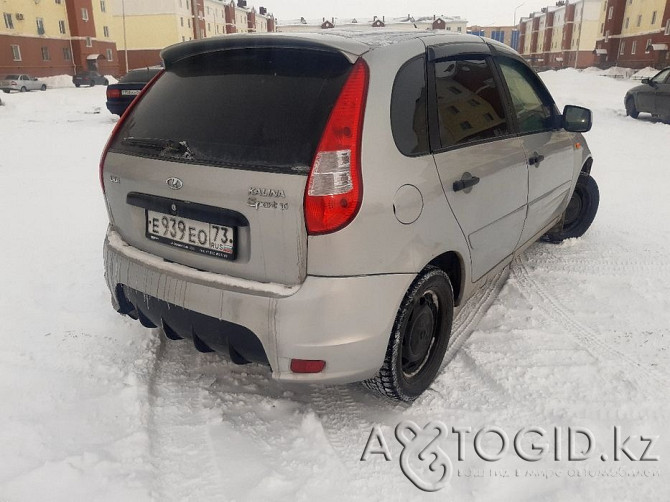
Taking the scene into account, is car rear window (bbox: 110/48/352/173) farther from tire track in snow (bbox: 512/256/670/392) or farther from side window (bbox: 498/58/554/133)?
tire track in snow (bbox: 512/256/670/392)

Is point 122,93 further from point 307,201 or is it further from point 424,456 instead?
point 424,456

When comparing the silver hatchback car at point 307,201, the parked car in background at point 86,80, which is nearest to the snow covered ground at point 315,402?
the silver hatchback car at point 307,201

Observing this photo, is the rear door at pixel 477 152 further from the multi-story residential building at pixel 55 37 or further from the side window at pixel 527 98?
the multi-story residential building at pixel 55 37

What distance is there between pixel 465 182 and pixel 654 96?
14924 millimetres

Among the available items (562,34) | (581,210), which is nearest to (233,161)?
(581,210)

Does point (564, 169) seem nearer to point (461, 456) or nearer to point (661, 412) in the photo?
point (661, 412)

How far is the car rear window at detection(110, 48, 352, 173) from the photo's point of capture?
2.08 meters

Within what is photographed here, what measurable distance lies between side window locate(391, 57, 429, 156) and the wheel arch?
0.59 meters

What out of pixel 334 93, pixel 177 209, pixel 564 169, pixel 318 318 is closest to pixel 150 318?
pixel 177 209

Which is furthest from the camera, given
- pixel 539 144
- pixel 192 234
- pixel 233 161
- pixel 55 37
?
pixel 55 37

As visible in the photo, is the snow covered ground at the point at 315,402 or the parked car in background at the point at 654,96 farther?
the parked car in background at the point at 654,96

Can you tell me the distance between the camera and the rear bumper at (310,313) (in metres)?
2.07

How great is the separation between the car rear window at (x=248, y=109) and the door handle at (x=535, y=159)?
171cm

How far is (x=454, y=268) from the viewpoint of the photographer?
2758 mm
